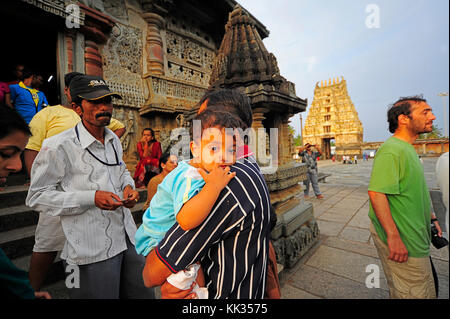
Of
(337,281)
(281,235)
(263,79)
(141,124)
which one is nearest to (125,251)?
(281,235)

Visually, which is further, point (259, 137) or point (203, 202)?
point (259, 137)

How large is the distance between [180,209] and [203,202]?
115 millimetres

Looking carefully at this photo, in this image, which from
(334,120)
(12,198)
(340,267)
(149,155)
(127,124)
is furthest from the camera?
(334,120)

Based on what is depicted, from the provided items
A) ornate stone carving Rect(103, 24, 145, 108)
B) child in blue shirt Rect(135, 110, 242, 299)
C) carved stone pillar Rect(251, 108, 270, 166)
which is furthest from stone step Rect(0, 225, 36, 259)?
ornate stone carving Rect(103, 24, 145, 108)

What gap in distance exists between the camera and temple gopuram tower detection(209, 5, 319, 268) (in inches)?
104

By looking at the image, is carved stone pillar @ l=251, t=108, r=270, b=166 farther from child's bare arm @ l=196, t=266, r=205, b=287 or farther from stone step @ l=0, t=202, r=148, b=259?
stone step @ l=0, t=202, r=148, b=259

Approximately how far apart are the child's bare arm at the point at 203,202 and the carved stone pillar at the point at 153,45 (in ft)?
21.4

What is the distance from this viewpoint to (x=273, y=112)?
10.3ft

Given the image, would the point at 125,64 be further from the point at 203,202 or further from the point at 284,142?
the point at 203,202

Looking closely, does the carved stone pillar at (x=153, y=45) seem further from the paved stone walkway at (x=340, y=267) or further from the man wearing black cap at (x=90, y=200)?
the paved stone walkway at (x=340, y=267)

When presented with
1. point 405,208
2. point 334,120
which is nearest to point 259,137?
point 405,208

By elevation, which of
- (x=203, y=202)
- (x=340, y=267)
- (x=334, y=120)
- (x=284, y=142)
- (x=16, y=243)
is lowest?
(x=340, y=267)

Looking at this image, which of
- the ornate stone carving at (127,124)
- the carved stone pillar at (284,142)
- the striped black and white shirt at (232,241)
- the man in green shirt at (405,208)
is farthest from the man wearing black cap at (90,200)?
the ornate stone carving at (127,124)

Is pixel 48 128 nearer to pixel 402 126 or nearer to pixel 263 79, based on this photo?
pixel 263 79
